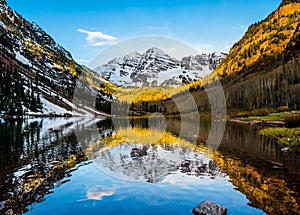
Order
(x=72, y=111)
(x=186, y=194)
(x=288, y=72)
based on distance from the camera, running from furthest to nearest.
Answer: (x=72, y=111) → (x=288, y=72) → (x=186, y=194)

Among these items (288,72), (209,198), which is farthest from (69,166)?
(288,72)

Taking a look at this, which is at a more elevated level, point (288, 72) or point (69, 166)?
point (288, 72)

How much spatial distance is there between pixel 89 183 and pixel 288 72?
123 metres

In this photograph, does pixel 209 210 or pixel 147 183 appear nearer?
pixel 209 210

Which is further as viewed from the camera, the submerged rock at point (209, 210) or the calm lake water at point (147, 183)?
the calm lake water at point (147, 183)

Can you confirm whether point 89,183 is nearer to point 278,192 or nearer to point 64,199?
point 64,199

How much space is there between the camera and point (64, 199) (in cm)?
1298

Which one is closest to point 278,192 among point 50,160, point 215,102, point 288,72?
point 50,160

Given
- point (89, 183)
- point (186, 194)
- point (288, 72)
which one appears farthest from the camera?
point (288, 72)

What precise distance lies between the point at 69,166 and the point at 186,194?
10568 millimetres

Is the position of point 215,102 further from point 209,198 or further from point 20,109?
point 209,198

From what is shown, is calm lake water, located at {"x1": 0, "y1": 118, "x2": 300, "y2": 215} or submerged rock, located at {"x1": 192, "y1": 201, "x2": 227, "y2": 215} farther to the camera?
calm lake water, located at {"x1": 0, "y1": 118, "x2": 300, "y2": 215}

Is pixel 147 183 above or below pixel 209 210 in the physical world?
below

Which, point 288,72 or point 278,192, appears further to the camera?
point 288,72
